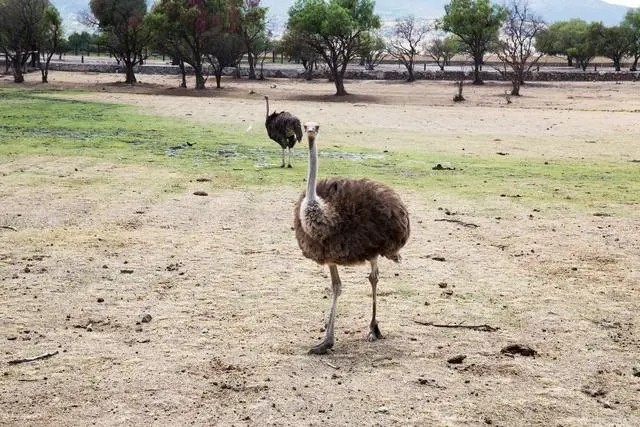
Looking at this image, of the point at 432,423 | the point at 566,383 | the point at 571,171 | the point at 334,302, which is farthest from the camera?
the point at 571,171

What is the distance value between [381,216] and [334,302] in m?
0.78

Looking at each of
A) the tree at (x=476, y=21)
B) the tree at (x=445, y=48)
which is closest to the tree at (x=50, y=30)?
the tree at (x=476, y=21)

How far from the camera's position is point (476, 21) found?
58.4 metres

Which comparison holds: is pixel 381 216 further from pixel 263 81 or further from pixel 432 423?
pixel 263 81

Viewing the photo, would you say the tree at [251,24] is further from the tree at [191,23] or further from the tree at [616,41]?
the tree at [616,41]

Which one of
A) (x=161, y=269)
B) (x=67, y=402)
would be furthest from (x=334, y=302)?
(x=161, y=269)

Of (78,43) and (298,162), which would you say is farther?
(78,43)

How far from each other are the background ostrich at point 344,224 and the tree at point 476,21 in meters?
54.6

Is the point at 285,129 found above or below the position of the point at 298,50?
below

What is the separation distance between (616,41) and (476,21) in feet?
Result: 71.9

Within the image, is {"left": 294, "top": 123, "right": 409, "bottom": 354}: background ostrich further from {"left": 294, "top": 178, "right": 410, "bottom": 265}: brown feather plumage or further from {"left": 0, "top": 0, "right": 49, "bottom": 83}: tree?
{"left": 0, "top": 0, "right": 49, "bottom": 83}: tree

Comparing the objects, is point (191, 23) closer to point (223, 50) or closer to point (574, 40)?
point (223, 50)

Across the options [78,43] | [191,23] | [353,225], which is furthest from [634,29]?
[353,225]

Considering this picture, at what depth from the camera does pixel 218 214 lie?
1095cm
